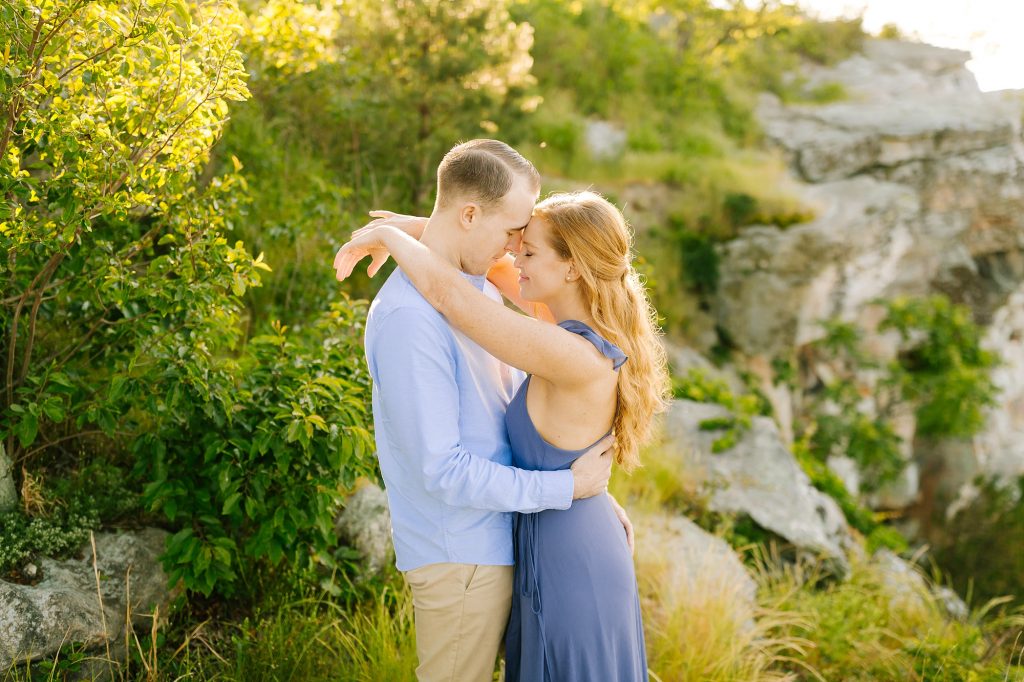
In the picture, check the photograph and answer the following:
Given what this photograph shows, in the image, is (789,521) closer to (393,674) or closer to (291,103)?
(393,674)

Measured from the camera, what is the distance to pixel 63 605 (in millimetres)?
2930

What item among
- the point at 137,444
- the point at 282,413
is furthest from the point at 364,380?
the point at 137,444

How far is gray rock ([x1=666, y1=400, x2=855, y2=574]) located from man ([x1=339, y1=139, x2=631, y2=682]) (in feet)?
13.3

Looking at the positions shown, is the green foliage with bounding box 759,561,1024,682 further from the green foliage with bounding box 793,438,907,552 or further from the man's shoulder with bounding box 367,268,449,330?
the man's shoulder with bounding box 367,268,449,330

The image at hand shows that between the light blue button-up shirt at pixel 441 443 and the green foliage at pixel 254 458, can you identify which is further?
the green foliage at pixel 254 458

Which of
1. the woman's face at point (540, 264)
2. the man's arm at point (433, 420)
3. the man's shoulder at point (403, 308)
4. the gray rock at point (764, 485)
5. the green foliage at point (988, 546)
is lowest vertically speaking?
the green foliage at point (988, 546)

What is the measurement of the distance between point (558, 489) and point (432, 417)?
440 mm

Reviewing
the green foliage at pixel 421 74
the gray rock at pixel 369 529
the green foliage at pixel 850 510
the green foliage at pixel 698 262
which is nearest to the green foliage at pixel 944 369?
the green foliage at pixel 698 262

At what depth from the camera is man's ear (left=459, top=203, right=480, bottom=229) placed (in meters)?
2.28

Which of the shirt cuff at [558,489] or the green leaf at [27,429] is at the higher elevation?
the shirt cuff at [558,489]

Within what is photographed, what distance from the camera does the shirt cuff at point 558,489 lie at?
222 cm

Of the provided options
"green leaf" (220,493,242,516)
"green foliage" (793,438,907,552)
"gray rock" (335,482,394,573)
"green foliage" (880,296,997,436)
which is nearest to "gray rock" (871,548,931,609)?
"green foliage" (793,438,907,552)

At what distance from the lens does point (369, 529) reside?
406 centimetres

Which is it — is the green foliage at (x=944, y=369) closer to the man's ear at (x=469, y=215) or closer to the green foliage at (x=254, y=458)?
the green foliage at (x=254, y=458)
